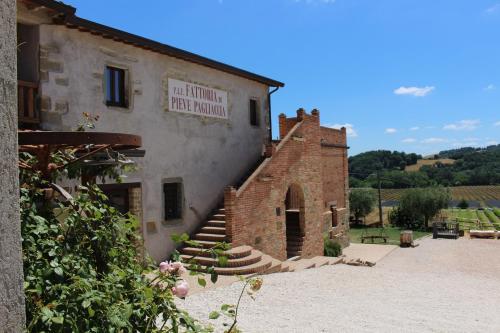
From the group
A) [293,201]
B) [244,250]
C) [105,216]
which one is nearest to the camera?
[105,216]

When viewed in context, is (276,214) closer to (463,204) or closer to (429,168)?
(463,204)

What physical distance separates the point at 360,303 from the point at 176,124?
7025 mm

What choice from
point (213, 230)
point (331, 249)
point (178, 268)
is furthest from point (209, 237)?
point (178, 268)

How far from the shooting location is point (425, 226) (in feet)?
124

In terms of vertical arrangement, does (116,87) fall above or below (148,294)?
above

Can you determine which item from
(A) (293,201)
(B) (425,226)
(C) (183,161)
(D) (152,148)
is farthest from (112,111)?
(B) (425,226)

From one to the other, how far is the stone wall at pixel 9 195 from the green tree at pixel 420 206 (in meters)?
39.2

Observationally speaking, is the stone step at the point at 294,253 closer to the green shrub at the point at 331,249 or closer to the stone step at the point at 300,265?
the stone step at the point at 300,265

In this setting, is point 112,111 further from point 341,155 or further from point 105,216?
point 341,155

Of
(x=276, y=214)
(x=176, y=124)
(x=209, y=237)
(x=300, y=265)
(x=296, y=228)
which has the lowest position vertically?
(x=300, y=265)

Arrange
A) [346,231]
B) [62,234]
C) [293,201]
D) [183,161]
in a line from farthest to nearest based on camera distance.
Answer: [346,231] → [293,201] → [183,161] → [62,234]

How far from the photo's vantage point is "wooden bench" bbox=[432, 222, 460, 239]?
2794 centimetres

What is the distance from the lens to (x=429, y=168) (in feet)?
344

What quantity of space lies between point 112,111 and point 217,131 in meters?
4.24
